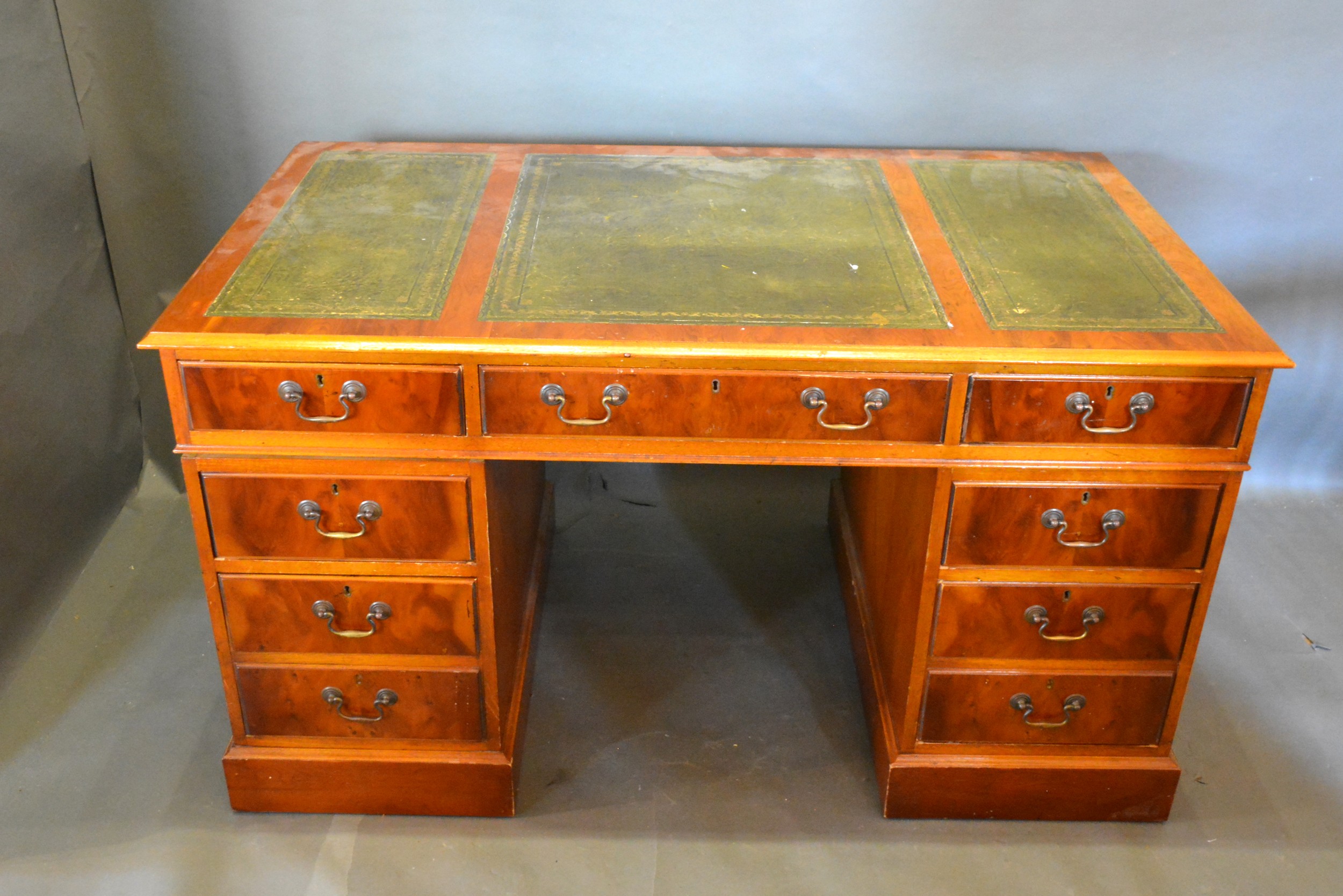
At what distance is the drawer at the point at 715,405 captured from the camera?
1625 millimetres

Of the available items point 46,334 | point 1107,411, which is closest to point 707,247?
point 1107,411

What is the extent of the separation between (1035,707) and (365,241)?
1322 mm

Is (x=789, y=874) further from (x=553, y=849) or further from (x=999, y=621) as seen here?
(x=999, y=621)

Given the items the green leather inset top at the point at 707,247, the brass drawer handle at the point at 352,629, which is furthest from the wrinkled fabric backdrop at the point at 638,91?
the brass drawer handle at the point at 352,629

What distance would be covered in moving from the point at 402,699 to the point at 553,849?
353mm

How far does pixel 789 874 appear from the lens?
6.23 ft

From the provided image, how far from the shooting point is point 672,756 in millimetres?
2125

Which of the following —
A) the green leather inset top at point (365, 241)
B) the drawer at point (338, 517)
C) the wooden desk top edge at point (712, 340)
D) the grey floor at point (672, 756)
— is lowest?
the grey floor at point (672, 756)

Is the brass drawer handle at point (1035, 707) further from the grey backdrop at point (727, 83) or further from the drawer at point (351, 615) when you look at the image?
the grey backdrop at point (727, 83)

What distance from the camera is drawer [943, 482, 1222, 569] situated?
172cm

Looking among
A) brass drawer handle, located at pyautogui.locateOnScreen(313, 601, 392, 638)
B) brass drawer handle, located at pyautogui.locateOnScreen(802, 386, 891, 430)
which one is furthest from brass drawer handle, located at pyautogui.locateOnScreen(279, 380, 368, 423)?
Result: brass drawer handle, located at pyautogui.locateOnScreen(802, 386, 891, 430)

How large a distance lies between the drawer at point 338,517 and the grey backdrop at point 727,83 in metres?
0.94

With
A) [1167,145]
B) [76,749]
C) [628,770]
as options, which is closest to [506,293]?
[628,770]

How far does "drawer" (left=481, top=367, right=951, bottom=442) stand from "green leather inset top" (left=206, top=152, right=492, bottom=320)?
18 centimetres
